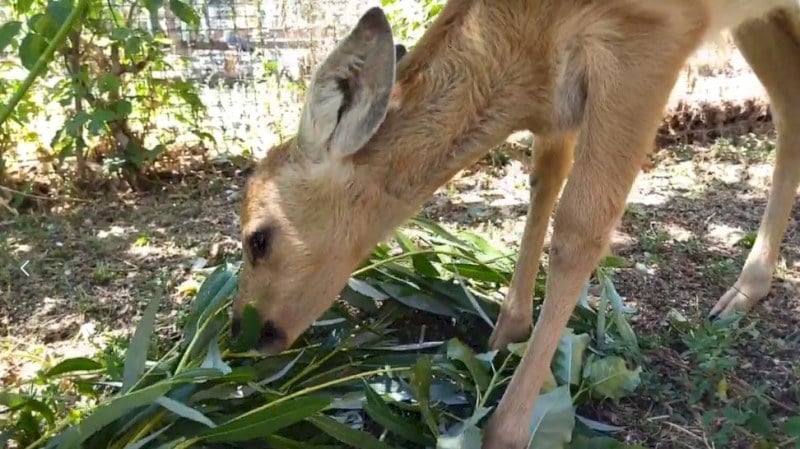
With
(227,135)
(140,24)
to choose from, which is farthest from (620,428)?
(140,24)

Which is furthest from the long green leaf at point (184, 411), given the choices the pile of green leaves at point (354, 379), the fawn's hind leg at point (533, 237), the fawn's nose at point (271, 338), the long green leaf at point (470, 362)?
the fawn's hind leg at point (533, 237)

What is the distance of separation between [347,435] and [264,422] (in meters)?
0.28

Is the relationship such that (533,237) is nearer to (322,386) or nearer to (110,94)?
(322,386)

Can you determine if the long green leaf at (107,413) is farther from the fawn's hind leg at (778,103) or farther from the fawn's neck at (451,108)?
the fawn's hind leg at (778,103)

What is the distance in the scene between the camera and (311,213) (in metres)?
3.12

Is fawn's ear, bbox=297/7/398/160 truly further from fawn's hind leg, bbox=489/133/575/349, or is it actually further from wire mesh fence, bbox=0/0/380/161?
wire mesh fence, bbox=0/0/380/161

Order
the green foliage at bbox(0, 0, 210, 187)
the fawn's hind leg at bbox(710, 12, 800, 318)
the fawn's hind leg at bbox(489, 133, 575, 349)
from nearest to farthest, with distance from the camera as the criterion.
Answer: the fawn's hind leg at bbox(489, 133, 575, 349)
the fawn's hind leg at bbox(710, 12, 800, 318)
the green foliage at bbox(0, 0, 210, 187)

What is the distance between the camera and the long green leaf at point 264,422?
9.11 ft

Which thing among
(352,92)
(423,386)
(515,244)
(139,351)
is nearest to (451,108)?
(352,92)

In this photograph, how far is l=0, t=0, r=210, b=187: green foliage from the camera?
5.62m

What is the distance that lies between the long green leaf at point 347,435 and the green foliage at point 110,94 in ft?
10.7

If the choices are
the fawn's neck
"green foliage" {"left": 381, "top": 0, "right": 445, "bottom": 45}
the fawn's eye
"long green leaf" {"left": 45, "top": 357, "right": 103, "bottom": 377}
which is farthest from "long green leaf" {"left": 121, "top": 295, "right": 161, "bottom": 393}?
"green foliage" {"left": 381, "top": 0, "right": 445, "bottom": 45}

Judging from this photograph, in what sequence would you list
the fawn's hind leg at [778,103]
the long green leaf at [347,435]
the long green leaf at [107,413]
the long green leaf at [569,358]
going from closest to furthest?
the long green leaf at [107,413] → the long green leaf at [347,435] → the long green leaf at [569,358] → the fawn's hind leg at [778,103]

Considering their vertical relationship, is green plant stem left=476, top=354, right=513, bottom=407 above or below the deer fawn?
below
